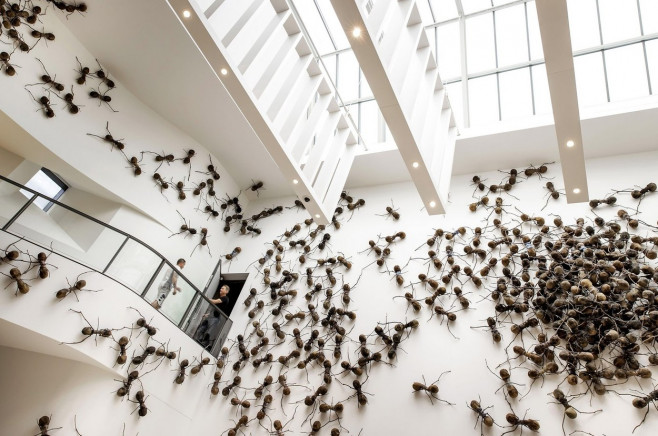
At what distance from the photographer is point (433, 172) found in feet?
20.1

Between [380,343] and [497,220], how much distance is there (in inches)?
124

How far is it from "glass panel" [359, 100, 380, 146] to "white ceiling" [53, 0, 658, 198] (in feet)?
3.21

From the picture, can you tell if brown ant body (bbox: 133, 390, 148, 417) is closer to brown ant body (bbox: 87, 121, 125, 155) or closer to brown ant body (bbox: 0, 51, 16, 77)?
brown ant body (bbox: 87, 121, 125, 155)

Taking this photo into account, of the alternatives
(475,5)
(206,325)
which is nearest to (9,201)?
(206,325)

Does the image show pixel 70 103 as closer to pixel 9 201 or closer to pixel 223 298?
pixel 9 201

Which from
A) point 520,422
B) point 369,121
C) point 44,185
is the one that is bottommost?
point 520,422

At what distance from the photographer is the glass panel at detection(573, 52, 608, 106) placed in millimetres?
8414

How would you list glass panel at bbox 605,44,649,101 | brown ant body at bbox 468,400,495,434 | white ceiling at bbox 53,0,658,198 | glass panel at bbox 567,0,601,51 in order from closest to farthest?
brown ant body at bbox 468,400,495,434, white ceiling at bbox 53,0,658,198, glass panel at bbox 605,44,649,101, glass panel at bbox 567,0,601,51

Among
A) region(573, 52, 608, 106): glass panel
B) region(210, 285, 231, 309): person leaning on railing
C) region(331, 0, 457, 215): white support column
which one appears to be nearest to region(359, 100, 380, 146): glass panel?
region(331, 0, 457, 215): white support column

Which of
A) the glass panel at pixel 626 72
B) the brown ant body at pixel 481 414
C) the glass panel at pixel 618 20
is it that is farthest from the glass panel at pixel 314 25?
the brown ant body at pixel 481 414

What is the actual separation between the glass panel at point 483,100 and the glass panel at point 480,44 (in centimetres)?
29

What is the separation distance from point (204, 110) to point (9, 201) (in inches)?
176

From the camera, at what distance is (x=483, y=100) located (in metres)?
9.42

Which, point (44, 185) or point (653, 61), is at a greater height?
point (653, 61)
